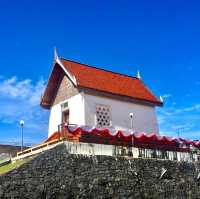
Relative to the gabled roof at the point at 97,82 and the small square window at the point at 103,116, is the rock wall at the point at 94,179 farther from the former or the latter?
the gabled roof at the point at 97,82

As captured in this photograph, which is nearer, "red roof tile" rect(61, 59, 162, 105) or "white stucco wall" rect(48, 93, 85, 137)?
"white stucco wall" rect(48, 93, 85, 137)

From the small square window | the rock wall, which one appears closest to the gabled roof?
the small square window

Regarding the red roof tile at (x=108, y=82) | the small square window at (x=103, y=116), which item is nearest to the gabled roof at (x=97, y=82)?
the red roof tile at (x=108, y=82)

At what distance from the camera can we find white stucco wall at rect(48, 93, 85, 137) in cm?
2152

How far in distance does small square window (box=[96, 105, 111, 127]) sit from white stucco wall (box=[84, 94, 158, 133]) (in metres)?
0.22

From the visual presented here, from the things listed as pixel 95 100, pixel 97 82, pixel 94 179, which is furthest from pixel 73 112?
pixel 94 179

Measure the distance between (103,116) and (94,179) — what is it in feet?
21.2

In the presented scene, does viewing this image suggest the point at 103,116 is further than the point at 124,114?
No

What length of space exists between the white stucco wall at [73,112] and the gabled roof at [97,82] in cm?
77

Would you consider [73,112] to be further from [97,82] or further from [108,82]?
[108,82]

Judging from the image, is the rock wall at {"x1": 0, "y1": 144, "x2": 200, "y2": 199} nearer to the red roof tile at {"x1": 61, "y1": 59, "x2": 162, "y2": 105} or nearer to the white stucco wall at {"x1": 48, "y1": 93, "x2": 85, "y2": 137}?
the white stucco wall at {"x1": 48, "y1": 93, "x2": 85, "y2": 137}

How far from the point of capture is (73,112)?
2222 cm

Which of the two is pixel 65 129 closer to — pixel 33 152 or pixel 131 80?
pixel 33 152

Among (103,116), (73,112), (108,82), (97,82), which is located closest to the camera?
(103,116)
